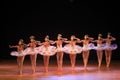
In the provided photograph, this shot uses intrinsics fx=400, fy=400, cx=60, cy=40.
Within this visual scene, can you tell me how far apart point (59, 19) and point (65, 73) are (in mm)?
4204

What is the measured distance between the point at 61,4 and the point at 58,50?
385cm

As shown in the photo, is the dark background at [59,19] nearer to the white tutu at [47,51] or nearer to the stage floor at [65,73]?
the stage floor at [65,73]

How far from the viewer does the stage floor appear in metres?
11.6

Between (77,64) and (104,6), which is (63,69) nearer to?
(77,64)

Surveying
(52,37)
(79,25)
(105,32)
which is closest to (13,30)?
(52,37)

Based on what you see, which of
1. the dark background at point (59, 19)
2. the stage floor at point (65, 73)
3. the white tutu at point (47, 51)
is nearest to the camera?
the stage floor at point (65, 73)

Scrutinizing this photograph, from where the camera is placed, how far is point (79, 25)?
53.9 feet

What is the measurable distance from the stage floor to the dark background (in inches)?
80.5

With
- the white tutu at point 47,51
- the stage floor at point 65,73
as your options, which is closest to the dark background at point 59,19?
the stage floor at point 65,73

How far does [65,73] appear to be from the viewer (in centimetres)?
1268

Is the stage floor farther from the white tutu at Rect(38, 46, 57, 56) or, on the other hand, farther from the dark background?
the dark background

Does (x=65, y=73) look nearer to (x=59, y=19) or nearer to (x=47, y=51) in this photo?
(x=47, y=51)

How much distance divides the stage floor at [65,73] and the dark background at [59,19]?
6.71 ft

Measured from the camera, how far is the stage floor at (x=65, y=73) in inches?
459
